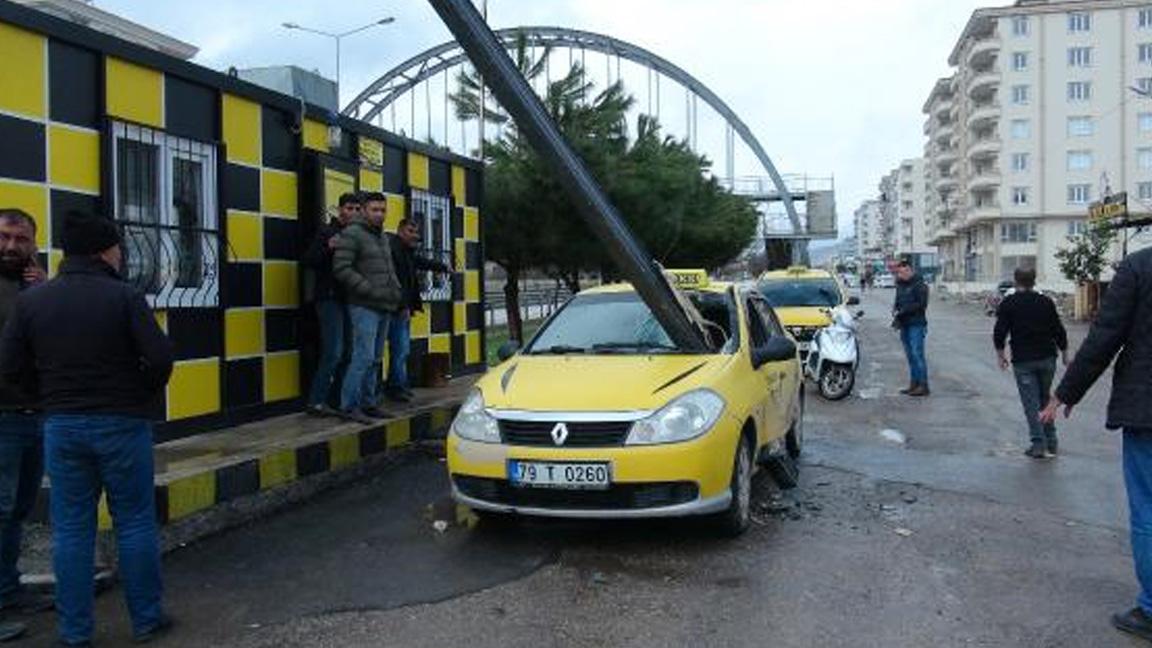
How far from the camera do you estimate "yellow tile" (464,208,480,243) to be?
13.3 metres

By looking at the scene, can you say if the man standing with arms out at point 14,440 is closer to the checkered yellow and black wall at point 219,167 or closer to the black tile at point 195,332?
the checkered yellow and black wall at point 219,167

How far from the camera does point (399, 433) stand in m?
9.09

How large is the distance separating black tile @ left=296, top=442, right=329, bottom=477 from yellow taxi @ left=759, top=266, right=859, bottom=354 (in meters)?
9.73

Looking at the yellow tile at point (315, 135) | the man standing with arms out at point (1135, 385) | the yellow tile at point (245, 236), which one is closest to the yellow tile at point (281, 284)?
the yellow tile at point (245, 236)

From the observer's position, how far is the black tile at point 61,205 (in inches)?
273

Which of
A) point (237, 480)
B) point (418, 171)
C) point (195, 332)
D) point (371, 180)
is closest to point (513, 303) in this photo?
point (418, 171)

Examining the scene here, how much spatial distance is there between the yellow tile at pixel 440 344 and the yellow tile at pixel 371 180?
2.04 m

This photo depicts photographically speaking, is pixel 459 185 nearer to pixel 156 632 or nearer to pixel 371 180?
pixel 371 180

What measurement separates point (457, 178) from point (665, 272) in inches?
224

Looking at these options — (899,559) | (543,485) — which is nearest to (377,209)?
(543,485)

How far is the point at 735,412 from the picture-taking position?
6.49 m

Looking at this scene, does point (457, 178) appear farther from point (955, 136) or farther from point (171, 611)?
point (955, 136)

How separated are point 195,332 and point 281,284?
119cm

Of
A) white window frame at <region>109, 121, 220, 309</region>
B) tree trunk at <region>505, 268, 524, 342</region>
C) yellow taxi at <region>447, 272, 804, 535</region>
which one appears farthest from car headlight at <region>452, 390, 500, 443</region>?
tree trunk at <region>505, 268, 524, 342</region>
